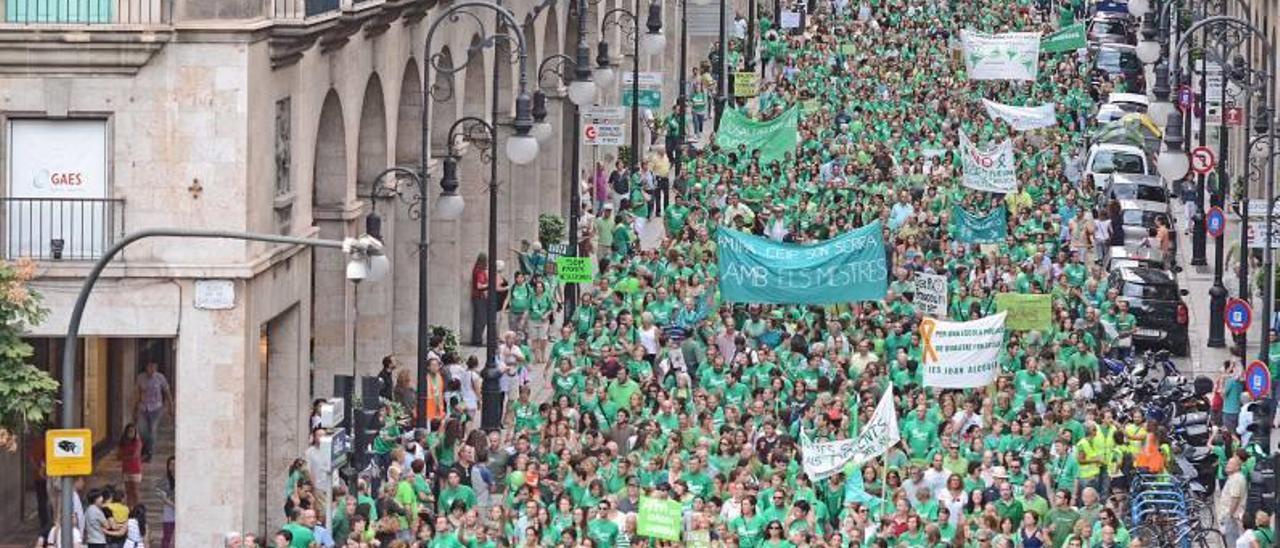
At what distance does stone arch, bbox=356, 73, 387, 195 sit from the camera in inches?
1875

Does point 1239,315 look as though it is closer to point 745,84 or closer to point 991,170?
point 991,170

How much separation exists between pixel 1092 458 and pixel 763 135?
24278 mm

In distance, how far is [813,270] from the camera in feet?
156

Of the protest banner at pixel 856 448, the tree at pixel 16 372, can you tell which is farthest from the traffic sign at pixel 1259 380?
the tree at pixel 16 372

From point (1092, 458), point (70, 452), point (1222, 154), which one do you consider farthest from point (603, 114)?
point (70, 452)

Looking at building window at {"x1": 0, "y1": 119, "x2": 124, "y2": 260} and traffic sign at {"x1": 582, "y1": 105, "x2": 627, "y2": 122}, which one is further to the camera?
traffic sign at {"x1": 582, "y1": 105, "x2": 627, "y2": 122}

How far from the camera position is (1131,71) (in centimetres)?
8425

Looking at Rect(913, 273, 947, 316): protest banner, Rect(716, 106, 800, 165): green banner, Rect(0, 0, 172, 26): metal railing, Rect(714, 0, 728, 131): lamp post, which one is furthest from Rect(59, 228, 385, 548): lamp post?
Rect(714, 0, 728, 131): lamp post

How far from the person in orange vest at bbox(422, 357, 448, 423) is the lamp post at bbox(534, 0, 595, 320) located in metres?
6.01

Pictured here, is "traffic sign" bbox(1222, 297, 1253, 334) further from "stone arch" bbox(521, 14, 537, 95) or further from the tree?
the tree

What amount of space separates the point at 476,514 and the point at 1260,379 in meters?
10.0

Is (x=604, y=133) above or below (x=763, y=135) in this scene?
above

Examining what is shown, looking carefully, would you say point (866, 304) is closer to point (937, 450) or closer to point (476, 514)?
point (937, 450)

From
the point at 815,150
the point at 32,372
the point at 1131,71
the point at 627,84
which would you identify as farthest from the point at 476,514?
the point at 1131,71
